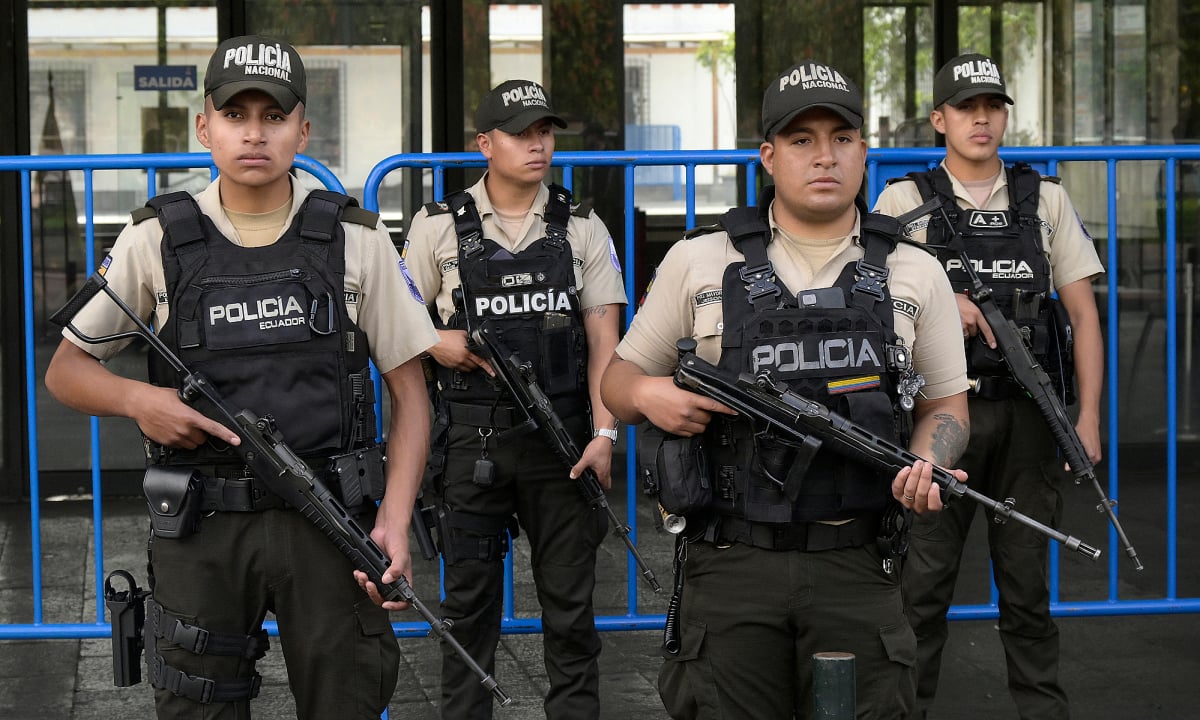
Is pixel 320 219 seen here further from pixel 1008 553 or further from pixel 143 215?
pixel 1008 553

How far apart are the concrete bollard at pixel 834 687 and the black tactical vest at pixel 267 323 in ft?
4.09

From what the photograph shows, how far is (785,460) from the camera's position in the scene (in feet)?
10.9

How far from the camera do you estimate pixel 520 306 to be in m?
4.80

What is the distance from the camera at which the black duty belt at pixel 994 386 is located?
15.8ft

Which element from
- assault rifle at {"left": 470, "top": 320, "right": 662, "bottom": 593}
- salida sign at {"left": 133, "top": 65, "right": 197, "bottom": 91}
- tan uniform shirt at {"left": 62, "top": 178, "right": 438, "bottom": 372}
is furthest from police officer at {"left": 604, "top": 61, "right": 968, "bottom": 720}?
salida sign at {"left": 133, "top": 65, "right": 197, "bottom": 91}

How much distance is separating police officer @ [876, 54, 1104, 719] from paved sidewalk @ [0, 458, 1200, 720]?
49 cm

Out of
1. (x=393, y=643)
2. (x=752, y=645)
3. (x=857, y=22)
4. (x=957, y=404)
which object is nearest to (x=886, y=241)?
(x=957, y=404)

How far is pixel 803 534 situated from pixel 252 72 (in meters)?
1.54

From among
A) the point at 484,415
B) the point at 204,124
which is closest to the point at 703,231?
the point at 204,124

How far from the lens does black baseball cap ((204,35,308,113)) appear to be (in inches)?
131

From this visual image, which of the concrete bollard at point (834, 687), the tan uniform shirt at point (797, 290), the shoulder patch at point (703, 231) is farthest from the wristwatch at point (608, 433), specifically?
the concrete bollard at point (834, 687)

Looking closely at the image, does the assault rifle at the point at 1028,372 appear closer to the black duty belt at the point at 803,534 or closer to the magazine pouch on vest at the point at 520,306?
the magazine pouch on vest at the point at 520,306

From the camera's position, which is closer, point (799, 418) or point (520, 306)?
point (799, 418)

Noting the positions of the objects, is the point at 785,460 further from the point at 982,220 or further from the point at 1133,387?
the point at 1133,387
